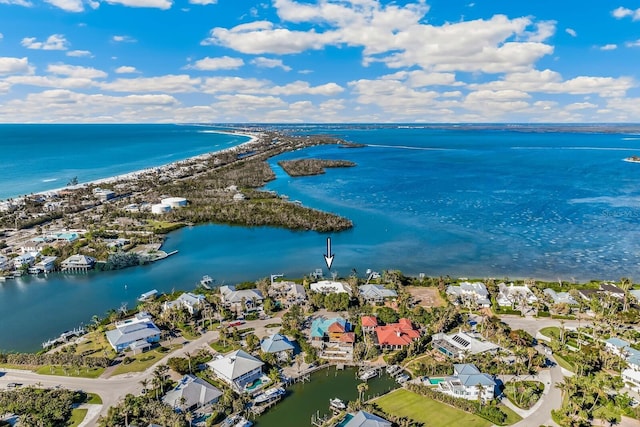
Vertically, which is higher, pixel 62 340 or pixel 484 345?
pixel 484 345

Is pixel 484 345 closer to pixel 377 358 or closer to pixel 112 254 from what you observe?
pixel 377 358

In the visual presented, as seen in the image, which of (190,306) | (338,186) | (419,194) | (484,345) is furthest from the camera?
(338,186)

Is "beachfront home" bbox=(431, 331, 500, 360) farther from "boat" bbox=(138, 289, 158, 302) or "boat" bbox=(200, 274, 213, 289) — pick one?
"boat" bbox=(138, 289, 158, 302)

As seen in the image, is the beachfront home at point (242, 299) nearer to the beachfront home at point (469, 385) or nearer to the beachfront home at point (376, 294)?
the beachfront home at point (376, 294)

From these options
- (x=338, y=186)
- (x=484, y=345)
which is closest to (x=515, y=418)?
(x=484, y=345)

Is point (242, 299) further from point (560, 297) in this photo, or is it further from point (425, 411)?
point (560, 297)

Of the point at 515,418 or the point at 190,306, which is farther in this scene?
the point at 190,306

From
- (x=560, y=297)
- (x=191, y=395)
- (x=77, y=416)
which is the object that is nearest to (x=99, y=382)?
(x=77, y=416)

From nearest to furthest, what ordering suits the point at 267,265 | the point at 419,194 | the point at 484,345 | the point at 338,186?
the point at 484,345
the point at 267,265
the point at 419,194
the point at 338,186
